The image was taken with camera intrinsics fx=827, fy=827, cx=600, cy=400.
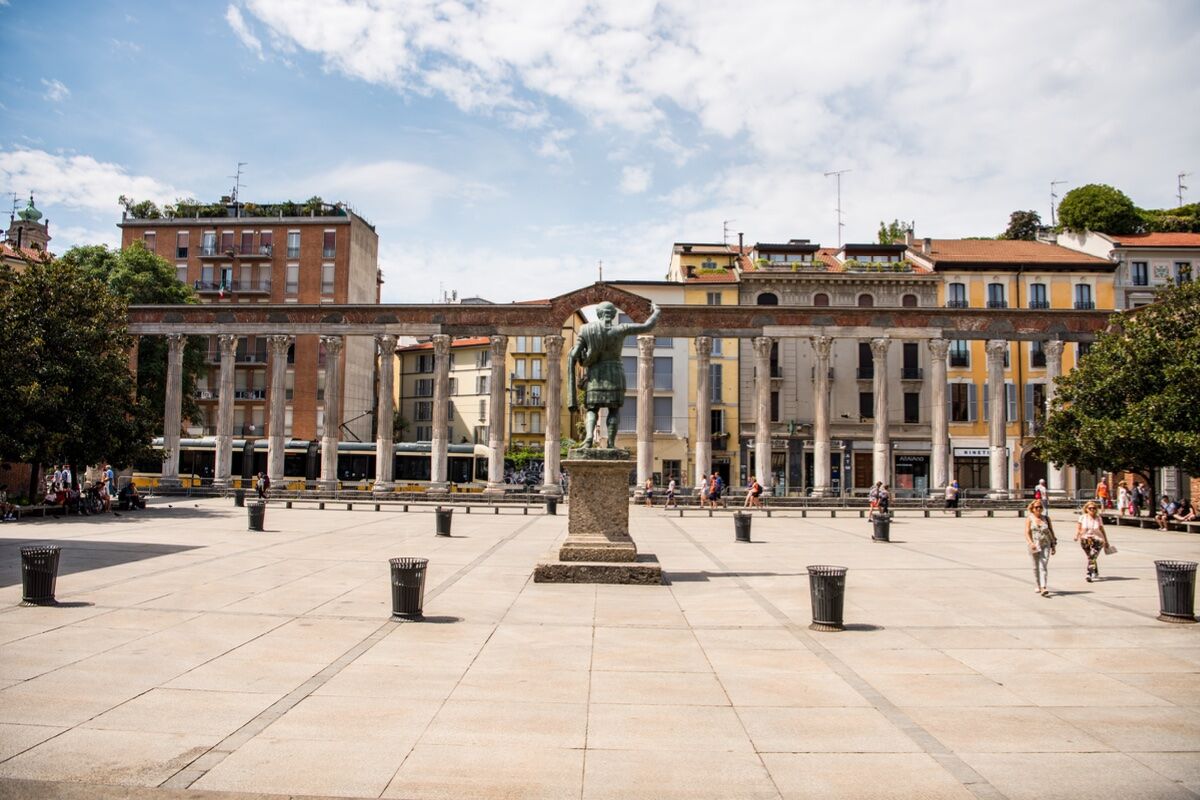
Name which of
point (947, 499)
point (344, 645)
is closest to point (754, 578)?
point (344, 645)

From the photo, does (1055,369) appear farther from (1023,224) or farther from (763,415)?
(1023,224)

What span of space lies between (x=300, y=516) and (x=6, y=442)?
951cm

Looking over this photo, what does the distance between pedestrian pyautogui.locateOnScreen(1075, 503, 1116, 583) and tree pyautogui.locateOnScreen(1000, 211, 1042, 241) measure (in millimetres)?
69108

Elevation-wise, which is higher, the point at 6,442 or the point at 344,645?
the point at 6,442

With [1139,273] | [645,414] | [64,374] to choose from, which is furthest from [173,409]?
[1139,273]

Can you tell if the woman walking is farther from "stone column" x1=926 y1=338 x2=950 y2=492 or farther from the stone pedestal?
"stone column" x1=926 y1=338 x2=950 y2=492

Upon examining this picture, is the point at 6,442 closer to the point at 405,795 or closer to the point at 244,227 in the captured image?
the point at 405,795

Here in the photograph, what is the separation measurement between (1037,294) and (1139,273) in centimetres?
751

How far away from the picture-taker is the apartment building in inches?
2571

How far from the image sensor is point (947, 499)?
131ft

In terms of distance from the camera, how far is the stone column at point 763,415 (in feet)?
144

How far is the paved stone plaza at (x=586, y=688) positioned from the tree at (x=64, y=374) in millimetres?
14231

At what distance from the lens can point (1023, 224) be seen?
77000 mm

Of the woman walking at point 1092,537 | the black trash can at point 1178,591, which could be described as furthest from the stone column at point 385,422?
the black trash can at point 1178,591
